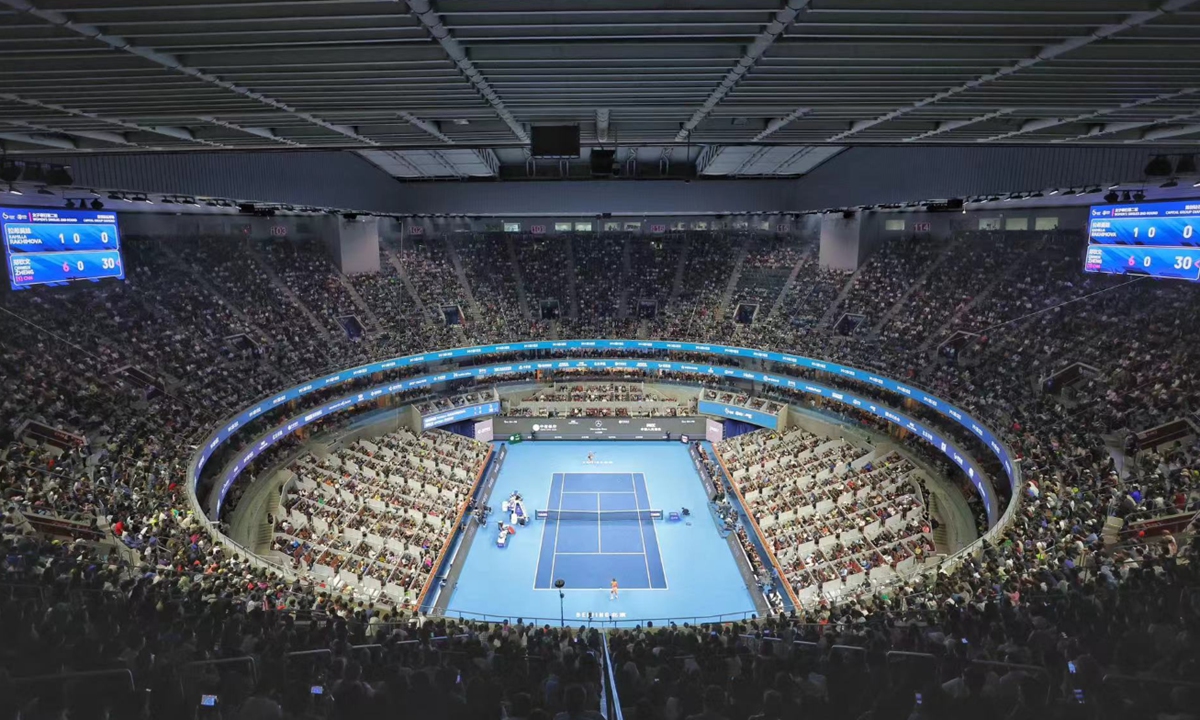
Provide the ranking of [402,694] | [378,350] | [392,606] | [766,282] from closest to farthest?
[402,694] → [392,606] → [378,350] → [766,282]

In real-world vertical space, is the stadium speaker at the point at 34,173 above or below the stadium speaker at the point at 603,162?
above

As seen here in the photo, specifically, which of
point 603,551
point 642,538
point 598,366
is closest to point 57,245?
point 603,551

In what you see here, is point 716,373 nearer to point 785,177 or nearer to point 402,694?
point 785,177

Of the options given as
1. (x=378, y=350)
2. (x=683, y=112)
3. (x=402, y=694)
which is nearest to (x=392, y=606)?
(x=402, y=694)

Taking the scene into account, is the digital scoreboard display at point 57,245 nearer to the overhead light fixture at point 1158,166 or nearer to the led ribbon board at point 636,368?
the led ribbon board at point 636,368

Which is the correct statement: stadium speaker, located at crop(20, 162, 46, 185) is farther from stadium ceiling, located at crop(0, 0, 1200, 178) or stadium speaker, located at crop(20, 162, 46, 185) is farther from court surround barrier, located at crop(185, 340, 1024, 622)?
court surround barrier, located at crop(185, 340, 1024, 622)

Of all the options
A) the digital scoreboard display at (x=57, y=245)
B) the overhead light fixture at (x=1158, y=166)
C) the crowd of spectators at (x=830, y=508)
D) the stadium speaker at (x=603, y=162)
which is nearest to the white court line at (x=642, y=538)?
the crowd of spectators at (x=830, y=508)

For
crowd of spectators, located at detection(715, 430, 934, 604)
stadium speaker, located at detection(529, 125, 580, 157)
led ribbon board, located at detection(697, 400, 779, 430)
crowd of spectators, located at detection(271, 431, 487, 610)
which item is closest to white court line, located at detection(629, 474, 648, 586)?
crowd of spectators, located at detection(715, 430, 934, 604)
